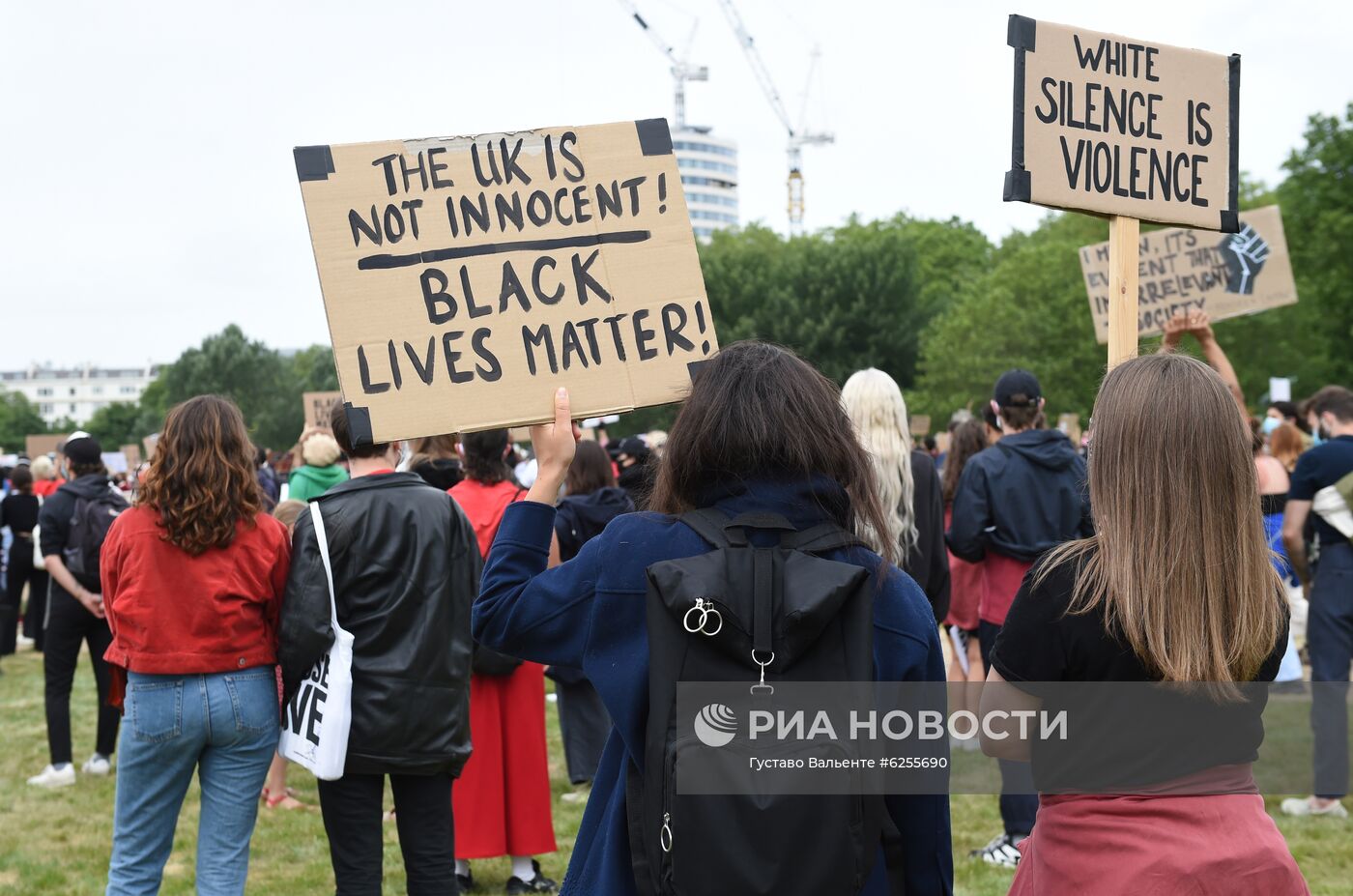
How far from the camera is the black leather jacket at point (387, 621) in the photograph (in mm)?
4438

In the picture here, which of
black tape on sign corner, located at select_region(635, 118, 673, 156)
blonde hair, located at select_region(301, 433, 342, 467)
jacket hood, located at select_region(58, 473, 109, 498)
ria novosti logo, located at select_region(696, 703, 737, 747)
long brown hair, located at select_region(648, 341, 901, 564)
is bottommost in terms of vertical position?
jacket hood, located at select_region(58, 473, 109, 498)

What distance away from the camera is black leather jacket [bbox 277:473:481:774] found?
4.44m

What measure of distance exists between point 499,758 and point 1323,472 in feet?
14.0

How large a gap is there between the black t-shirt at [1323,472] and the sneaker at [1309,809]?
1343 mm

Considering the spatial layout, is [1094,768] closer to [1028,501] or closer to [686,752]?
[686,752]

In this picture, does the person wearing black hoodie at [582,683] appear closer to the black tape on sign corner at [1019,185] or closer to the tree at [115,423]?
the black tape on sign corner at [1019,185]

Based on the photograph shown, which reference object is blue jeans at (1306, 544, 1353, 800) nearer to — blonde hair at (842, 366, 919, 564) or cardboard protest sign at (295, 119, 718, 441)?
blonde hair at (842, 366, 919, 564)

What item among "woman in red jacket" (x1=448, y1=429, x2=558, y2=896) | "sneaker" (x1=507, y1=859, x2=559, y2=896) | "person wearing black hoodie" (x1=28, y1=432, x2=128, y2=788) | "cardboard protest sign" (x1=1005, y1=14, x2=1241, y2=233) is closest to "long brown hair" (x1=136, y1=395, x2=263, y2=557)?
"woman in red jacket" (x1=448, y1=429, x2=558, y2=896)

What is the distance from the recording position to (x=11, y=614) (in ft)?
42.6

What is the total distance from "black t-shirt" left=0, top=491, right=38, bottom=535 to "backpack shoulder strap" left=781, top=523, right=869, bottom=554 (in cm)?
1091

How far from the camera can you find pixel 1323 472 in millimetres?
6629

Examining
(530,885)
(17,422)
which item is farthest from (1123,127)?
(17,422)

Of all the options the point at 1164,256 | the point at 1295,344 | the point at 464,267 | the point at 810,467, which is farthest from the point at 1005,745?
the point at 1295,344

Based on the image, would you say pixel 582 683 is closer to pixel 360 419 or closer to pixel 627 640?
pixel 360 419
